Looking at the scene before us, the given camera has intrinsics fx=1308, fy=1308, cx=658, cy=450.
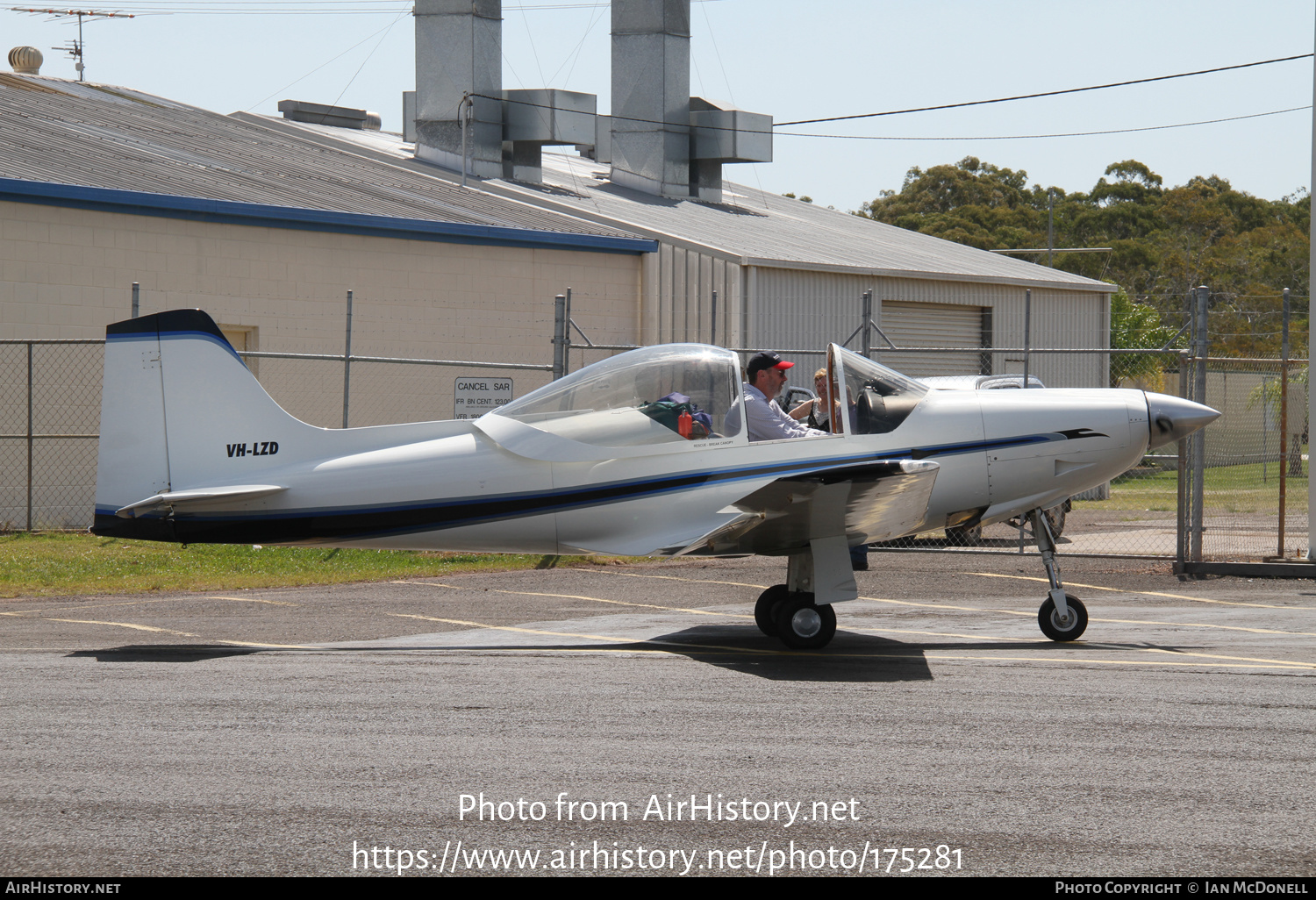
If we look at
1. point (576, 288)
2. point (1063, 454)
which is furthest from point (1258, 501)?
point (1063, 454)

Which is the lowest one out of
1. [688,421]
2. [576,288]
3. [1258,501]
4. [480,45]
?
[1258,501]

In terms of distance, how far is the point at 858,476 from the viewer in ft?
23.8

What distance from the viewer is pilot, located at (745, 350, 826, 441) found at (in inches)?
336

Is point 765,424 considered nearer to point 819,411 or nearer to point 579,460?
point 819,411

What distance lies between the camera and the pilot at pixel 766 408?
28.0ft

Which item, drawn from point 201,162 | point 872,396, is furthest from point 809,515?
point 201,162

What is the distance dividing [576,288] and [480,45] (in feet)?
26.1

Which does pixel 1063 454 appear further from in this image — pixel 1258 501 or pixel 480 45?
pixel 480 45

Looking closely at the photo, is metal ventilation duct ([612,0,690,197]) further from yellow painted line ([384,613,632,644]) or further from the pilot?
the pilot

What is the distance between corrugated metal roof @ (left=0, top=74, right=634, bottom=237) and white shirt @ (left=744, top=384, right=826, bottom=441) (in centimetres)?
1149

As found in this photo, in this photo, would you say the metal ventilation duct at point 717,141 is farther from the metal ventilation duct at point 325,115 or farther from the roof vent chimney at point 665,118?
the metal ventilation duct at point 325,115

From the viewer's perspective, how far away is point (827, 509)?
784cm

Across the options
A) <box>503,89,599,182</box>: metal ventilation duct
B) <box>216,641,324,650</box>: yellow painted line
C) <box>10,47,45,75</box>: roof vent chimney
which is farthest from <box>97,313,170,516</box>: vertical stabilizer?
<box>10,47,45,75</box>: roof vent chimney

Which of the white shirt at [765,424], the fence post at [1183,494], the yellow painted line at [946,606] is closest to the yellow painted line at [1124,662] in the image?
the white shirt at [765,424]
